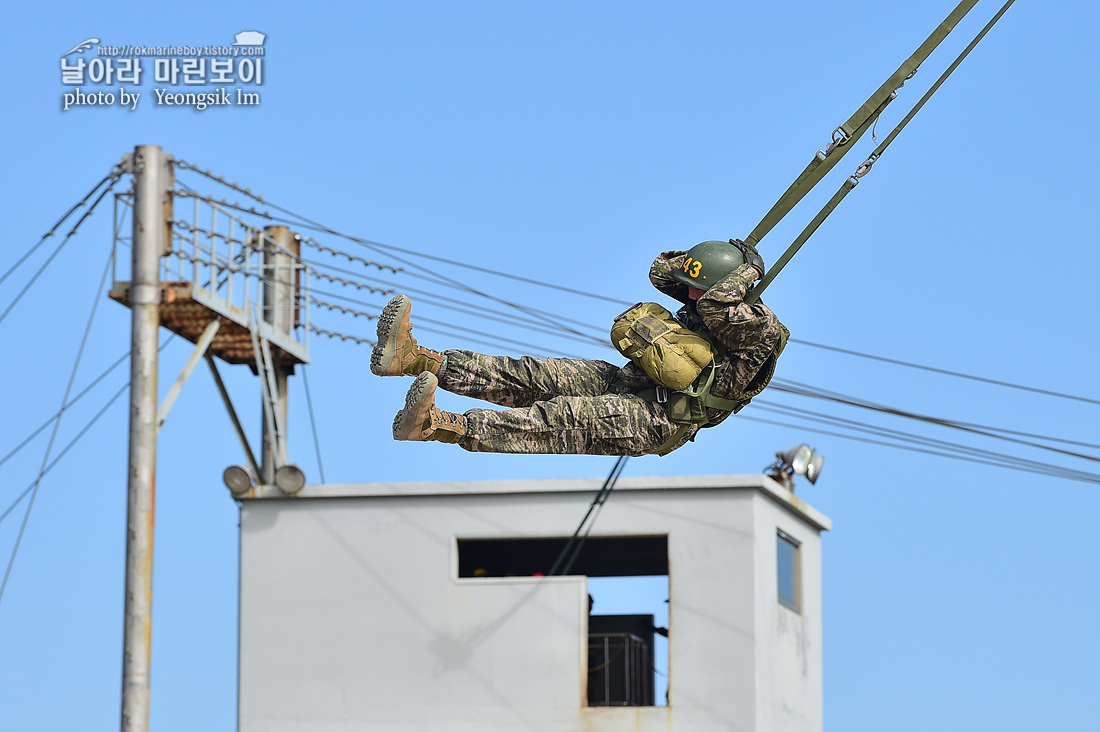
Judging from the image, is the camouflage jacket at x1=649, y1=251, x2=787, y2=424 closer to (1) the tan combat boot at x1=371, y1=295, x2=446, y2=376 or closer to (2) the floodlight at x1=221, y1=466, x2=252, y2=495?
Answer: (1) the tan combat boot at x1=371, y1=295, x2=446, y2=376

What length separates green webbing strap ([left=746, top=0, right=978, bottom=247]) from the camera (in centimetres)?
1498

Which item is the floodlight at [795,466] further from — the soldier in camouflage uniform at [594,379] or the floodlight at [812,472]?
the soldier in camouflage uniform at [594,379]

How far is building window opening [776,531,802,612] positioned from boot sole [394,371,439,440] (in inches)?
848

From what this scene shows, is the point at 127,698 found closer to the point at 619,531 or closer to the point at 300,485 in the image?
the point at 300,485

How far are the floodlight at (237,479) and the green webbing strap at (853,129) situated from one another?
70.4 ft

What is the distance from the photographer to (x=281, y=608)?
35.4 meters

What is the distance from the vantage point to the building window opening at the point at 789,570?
35719mm

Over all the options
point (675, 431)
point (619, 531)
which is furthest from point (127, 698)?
point (675, 431)

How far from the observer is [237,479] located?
35.6 metres

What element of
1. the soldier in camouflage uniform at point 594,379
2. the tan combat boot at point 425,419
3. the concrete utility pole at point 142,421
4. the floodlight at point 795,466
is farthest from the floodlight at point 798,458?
the tan combat boot at point 425,419

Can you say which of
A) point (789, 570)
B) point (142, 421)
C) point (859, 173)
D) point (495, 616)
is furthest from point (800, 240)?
point (789, 570)

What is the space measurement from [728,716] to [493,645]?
13.6 feet

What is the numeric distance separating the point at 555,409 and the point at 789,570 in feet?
71.7

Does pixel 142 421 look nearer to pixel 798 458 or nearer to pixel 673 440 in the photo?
pixel 798 458
